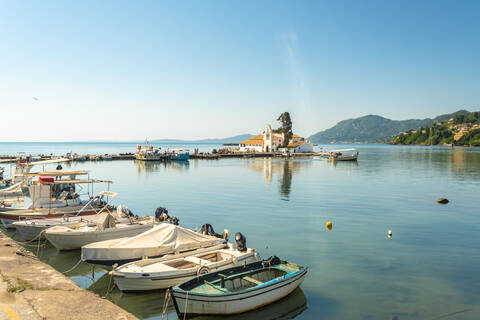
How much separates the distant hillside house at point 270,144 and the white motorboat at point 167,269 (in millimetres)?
124653

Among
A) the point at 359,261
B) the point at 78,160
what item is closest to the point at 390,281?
the point at 359,261

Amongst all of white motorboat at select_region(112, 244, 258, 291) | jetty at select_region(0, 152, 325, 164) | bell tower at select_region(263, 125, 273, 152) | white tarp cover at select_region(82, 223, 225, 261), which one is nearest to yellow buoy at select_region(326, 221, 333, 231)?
white tarp cover at select_region(82, 223, 225, 261)

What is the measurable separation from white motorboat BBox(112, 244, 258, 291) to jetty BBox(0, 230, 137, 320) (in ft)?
5.22

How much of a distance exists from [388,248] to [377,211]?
1215 cm

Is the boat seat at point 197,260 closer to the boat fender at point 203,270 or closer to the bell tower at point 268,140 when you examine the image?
the boat fender at point 203,270

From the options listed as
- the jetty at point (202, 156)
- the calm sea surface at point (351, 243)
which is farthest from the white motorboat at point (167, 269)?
the jetty at point (202, 156)

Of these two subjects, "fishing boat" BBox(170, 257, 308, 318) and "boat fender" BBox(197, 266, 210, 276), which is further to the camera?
"boat fender" BBox(197, 266, 210, 276)

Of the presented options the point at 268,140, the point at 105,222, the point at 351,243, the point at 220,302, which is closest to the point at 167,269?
the point at 220,302

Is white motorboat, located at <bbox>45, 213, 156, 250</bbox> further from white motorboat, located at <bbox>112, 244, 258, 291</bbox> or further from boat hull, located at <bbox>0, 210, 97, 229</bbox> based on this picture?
white motorboat, located at <bbox>112, 244, 258, 291</bbox>

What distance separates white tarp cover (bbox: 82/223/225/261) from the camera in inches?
599

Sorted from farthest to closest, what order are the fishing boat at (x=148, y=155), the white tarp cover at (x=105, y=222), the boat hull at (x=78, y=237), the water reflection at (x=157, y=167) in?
the fishing boat at (x=148, y=155)
the water reflection at (x=157, y=167)
the white tarp cover at (x=105, y=222)
the boat hull at (x=78, y=237)

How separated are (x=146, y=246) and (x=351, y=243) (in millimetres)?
13460

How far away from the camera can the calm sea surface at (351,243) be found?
13.9 meters

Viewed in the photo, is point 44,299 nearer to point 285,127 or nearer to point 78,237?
point 78,237
